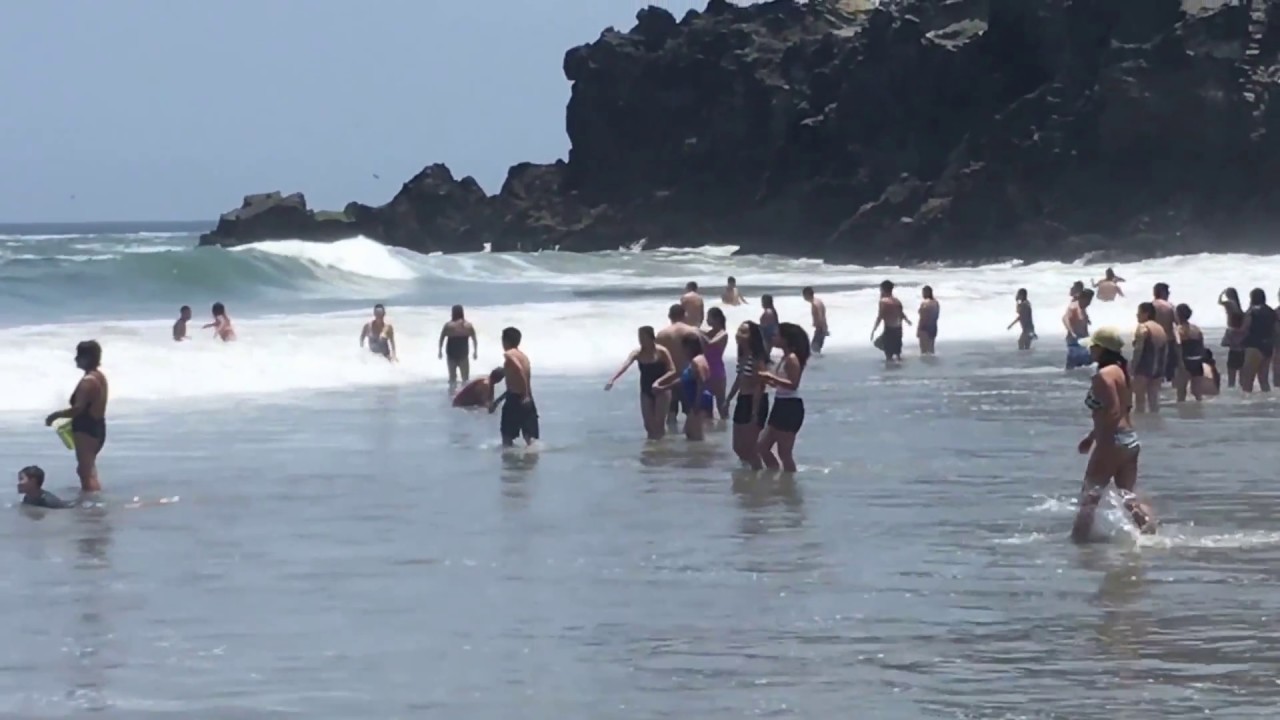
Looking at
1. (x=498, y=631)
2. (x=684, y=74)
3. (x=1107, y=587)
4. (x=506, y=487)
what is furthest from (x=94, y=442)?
(x=684, y=74)

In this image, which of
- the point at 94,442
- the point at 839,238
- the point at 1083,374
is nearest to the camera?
the point at 94,442

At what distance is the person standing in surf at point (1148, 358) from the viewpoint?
1833 cm

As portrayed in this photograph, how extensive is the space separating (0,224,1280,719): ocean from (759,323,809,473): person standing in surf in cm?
27

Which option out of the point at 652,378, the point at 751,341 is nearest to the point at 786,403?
the point at 751,341

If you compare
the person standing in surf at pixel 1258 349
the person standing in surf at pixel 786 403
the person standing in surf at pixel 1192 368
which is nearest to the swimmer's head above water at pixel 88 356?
the person standing in surf at pixel 786 403

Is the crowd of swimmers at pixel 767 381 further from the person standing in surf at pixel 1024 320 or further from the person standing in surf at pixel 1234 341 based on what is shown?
the person standing in surf at pixel 1024 320

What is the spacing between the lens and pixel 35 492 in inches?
530

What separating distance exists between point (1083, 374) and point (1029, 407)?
444 centimetres

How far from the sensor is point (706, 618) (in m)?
9.52

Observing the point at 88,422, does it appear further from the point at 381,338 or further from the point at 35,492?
the point at 381,338

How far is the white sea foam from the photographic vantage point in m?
25.9

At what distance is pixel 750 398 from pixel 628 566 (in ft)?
14.4

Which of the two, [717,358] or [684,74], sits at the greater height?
[684,74]

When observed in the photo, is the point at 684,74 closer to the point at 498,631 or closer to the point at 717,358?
the point at 717,358
